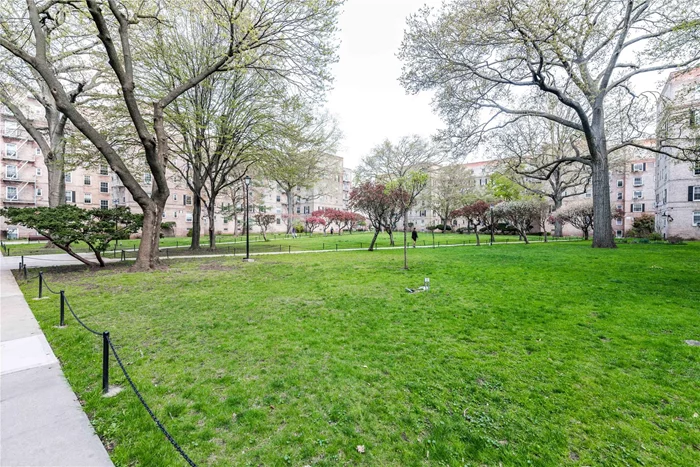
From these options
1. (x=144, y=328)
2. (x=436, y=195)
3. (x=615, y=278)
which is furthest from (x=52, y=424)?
(x=436, y=195)

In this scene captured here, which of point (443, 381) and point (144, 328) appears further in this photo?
point (144, 328)

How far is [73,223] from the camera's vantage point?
35.4 ft

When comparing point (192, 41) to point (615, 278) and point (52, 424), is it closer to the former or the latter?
point (52, 424)

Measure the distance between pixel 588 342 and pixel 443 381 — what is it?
290 cm

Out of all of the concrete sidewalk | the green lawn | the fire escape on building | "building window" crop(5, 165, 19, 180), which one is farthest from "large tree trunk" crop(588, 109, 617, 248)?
"building window" crop(5, 165, 19, 180)

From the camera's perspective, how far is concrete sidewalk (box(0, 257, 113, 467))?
8.16 ft

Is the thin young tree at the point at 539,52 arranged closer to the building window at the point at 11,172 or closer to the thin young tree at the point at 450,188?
the thin young tree at the point at 450,188

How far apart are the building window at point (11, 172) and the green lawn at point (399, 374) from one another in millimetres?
43097

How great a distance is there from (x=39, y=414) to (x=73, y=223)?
10714mm

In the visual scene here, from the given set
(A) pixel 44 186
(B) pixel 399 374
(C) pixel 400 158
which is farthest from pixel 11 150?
(B) pixel 399 374

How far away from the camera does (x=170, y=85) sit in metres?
16.0

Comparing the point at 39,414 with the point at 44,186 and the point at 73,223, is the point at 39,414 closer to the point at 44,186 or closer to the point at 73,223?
the point at 73,223

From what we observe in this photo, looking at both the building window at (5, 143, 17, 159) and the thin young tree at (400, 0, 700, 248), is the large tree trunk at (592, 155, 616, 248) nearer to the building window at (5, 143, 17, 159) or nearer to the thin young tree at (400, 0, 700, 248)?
the thin young tree at (400, 0, 700, 248)

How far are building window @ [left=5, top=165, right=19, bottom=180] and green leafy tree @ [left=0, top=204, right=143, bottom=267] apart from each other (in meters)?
37.0
